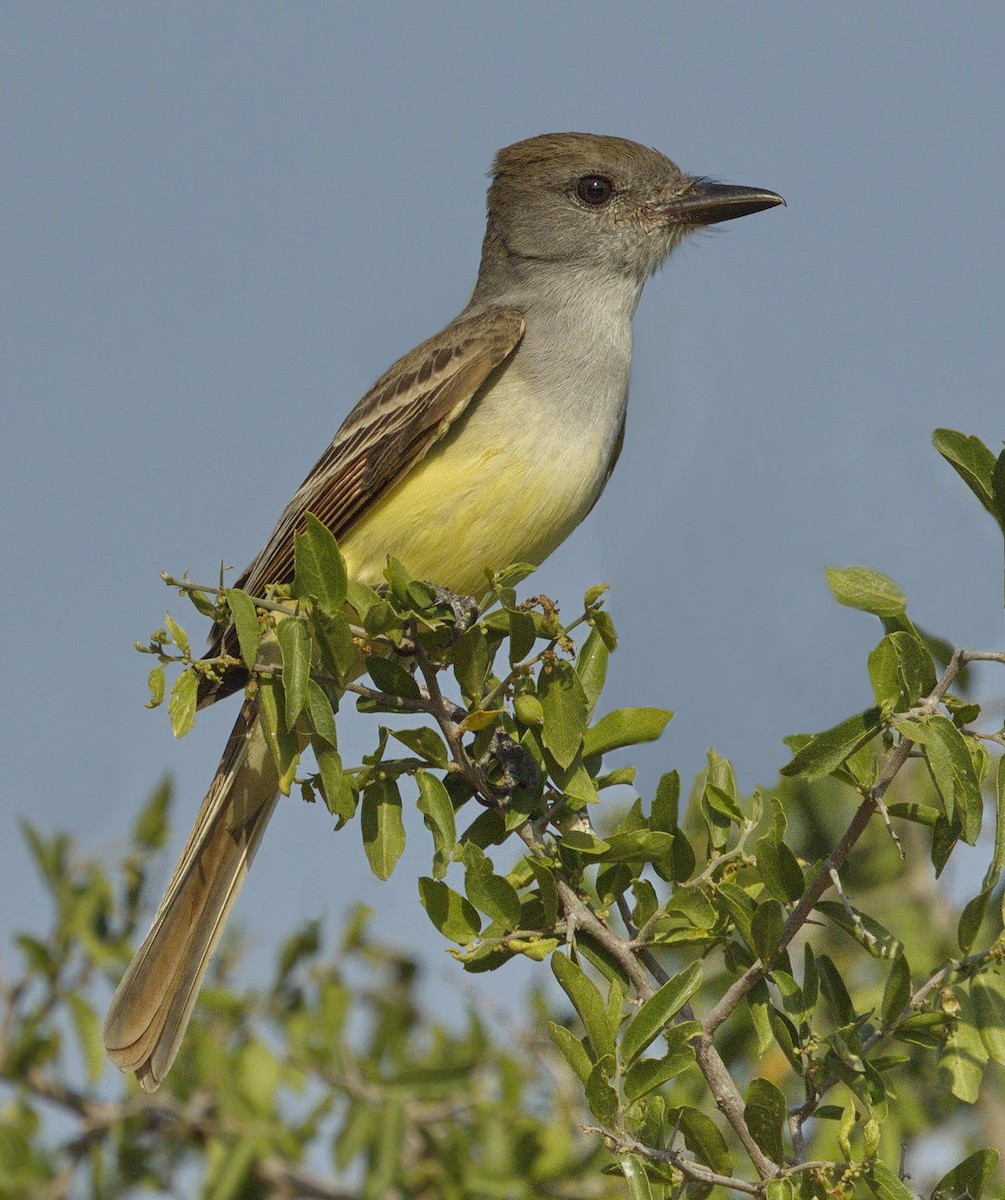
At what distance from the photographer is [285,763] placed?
3266 millimetres

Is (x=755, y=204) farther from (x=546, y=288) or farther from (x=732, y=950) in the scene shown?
(x=732, y=950)

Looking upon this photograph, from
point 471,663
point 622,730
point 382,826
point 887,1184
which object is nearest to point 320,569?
point 471,663

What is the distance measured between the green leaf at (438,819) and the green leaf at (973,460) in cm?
131

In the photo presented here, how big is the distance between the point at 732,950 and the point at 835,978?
246 millimetres

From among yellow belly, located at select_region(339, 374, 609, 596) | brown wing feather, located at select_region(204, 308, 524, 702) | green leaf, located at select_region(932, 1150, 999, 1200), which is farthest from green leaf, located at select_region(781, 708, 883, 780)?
brown wing feather, located at select_region(204, 308, 524, 702)

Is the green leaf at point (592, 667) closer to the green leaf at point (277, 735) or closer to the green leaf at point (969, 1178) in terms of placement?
the green leaf at point (277, 735)

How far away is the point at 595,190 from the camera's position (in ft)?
20.8

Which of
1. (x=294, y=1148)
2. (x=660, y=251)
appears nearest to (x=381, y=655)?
(x=294, y=1148)

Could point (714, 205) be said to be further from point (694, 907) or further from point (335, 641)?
point (694, 907)

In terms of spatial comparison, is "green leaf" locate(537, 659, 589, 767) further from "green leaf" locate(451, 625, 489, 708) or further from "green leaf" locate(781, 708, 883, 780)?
"green leaf" locate(781, 708, 883, 780)

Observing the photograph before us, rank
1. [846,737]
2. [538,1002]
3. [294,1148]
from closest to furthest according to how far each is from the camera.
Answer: [846,737]
[294,1148]
[538,1002]

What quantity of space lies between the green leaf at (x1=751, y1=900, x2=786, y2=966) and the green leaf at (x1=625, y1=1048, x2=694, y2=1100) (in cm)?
27

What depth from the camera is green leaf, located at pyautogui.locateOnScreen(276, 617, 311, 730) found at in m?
3.08

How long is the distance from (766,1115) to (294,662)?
1.33 m
